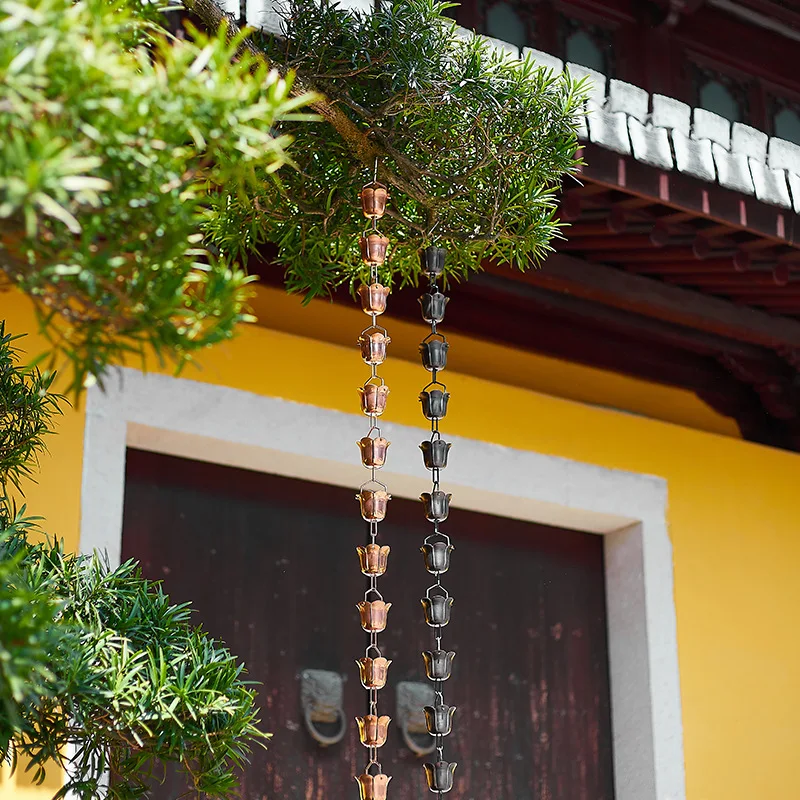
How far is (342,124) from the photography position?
1.23m

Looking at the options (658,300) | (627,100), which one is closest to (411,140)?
(627,100)

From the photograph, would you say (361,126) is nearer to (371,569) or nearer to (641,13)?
(371,569)

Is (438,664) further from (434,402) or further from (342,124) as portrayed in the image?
(342,124)

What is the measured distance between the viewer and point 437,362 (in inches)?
54.2

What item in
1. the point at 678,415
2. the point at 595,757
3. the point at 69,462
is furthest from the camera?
the point at 678,415

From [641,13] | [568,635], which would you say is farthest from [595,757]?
[641,13]

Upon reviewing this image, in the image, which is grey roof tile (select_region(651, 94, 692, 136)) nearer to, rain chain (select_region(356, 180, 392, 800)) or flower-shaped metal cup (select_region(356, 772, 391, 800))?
rain chain (select_region(356, 180, 392, 800))

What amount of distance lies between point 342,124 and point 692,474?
177 cm

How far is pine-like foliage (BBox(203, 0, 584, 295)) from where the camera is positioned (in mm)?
1229

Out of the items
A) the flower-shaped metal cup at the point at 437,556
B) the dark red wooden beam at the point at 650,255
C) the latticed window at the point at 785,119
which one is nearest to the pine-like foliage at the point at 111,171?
the flower-shaped metal cup at the point at 437,556

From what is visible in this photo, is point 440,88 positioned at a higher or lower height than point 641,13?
lower

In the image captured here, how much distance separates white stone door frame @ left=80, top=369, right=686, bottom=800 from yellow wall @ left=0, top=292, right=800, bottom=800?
4cm

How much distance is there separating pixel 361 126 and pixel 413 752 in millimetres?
1499

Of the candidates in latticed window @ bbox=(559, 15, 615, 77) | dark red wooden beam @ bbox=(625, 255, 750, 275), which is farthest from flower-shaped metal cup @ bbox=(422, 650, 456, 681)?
latticed window @ bbox=(559, 15, 615, 77)
